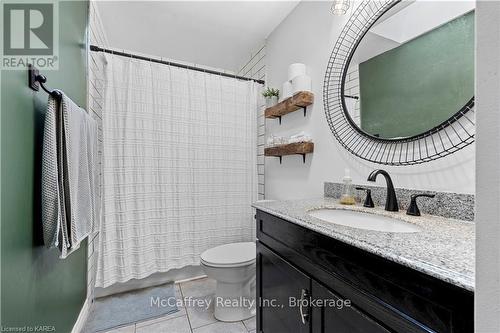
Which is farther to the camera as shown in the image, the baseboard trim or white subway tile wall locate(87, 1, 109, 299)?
white subway tile wall locate(87, 1, 109, 299)

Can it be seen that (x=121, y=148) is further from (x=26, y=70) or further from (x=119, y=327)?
(x=119, y=327)

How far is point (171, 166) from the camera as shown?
195 centimetres

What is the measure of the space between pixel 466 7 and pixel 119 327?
8.07ft

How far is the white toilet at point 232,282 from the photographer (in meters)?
1.52

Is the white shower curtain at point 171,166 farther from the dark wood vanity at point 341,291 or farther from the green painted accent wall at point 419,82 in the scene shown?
the green painted accent wall at point 419,82

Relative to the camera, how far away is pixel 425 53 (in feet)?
3.23

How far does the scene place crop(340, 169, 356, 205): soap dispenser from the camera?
1205 mm

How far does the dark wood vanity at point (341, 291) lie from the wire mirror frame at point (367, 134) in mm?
615

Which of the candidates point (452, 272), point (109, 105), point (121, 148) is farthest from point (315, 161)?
point (109, 105)

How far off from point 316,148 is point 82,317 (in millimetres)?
1947

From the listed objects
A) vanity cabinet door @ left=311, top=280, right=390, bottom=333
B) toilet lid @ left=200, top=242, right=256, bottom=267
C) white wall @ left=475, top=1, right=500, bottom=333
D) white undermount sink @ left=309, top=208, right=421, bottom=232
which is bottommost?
toilet lid @ left=200, top=242, right=256, bottom=267

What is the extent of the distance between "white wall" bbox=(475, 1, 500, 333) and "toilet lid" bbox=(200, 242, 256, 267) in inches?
53.2

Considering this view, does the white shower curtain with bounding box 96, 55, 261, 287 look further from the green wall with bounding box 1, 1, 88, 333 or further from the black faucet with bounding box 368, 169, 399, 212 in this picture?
the black faucet with bounding box 368, 169, 399, 212

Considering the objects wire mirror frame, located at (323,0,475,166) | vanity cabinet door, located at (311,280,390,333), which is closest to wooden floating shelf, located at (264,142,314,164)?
wire mirror frame, located at (323,0,475,166)
